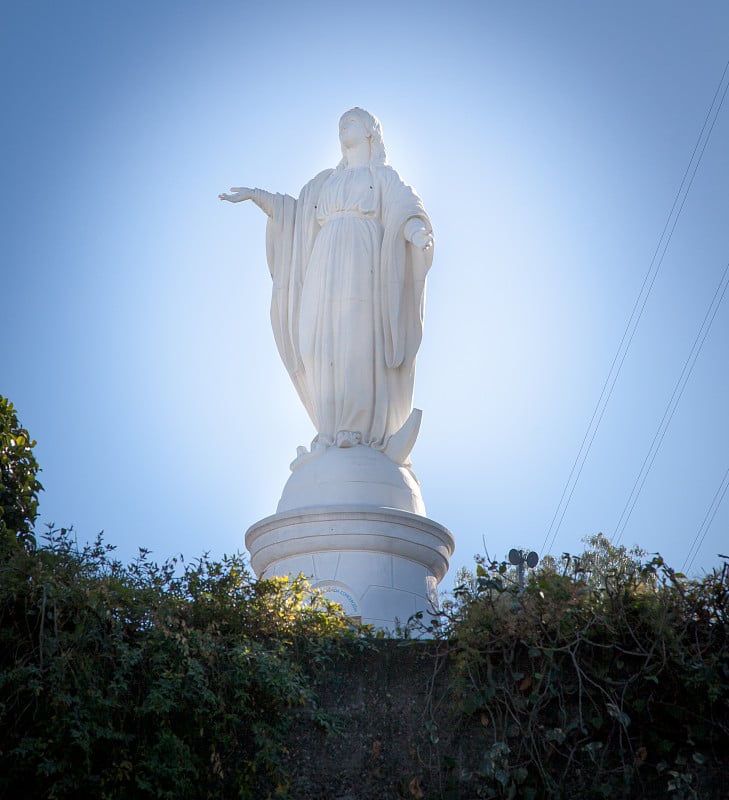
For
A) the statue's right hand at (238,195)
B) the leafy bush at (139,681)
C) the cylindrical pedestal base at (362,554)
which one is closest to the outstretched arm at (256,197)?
the statue's right hand at (238,195)

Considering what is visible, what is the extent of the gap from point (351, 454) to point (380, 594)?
131 centimetres

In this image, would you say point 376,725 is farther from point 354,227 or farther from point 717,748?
point 354,227

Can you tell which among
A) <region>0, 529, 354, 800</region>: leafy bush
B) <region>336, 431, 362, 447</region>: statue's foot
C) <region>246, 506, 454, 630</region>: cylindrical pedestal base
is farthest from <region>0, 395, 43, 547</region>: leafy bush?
<region>336, 431, 362, 447</region>: statue's foot

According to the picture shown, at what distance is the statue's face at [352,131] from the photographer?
A: 11672 mm

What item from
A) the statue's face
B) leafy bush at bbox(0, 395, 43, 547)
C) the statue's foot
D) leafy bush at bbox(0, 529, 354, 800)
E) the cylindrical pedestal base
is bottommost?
leafy bush at bbox(0, 529, 354, 800)

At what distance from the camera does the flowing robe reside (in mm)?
10875

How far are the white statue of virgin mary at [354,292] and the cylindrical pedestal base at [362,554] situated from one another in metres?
0.77

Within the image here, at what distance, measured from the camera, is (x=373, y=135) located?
38.5 ft

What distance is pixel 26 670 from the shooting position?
19.5ft

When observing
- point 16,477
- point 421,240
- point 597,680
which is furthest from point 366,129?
point 597,680

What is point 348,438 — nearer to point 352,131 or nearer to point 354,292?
point 354,292

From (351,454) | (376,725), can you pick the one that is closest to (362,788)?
(376,725)

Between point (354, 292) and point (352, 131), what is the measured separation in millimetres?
1676

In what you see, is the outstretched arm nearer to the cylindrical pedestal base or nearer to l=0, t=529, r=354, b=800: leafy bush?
the cylindrical pedestal base
